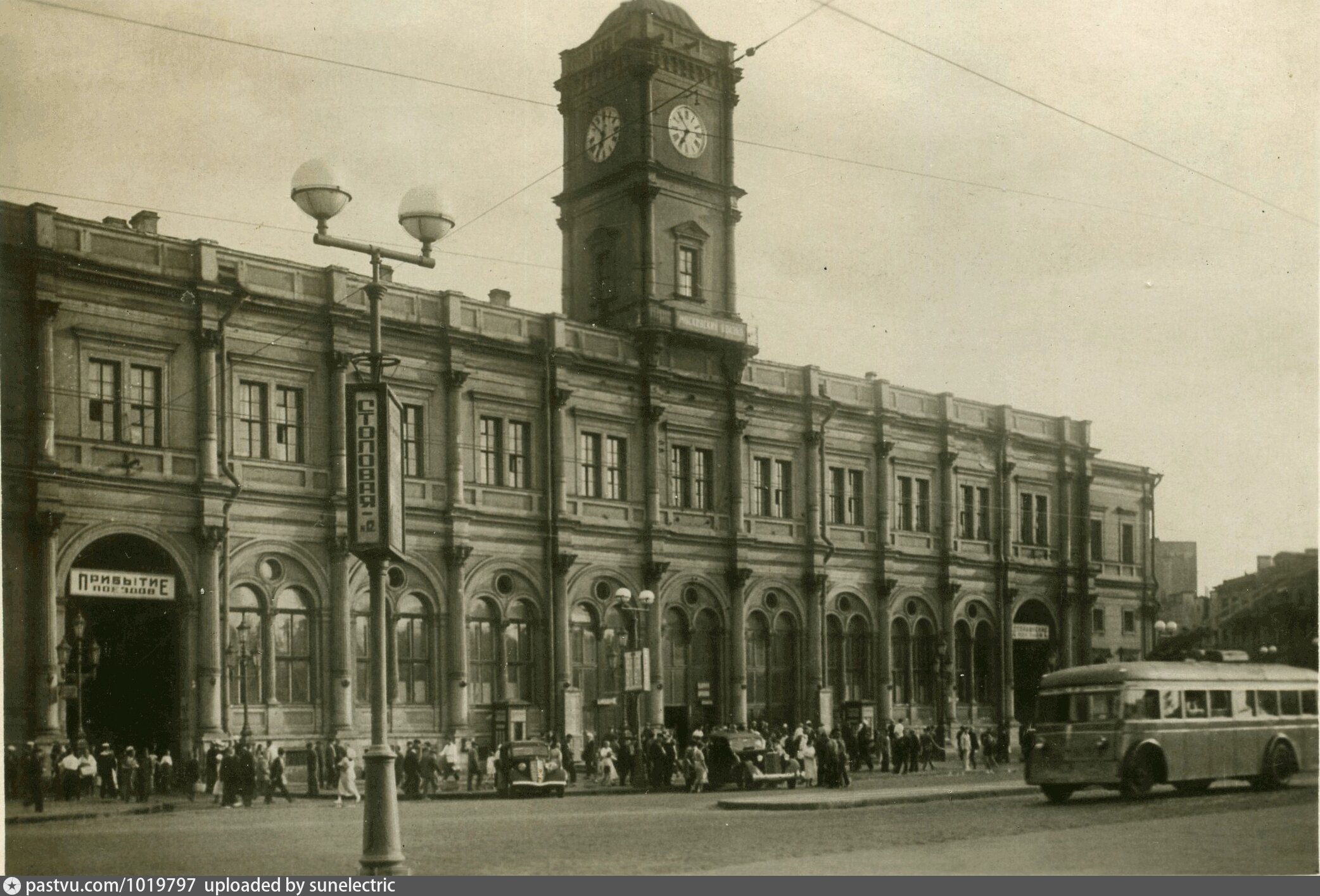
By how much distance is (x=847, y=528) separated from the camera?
135 feet

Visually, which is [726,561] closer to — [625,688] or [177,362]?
[625,688]

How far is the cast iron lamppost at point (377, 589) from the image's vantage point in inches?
587

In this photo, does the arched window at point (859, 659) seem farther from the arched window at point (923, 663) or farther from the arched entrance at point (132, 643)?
the arched entrance at point (132, 643)

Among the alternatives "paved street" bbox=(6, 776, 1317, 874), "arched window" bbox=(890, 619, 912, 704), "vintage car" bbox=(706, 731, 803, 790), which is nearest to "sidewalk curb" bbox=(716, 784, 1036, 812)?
"paved street" bbox=(6, 776, 1317, 874)


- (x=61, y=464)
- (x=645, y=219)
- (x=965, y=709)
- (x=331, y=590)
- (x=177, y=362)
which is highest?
(x=645, y=219)

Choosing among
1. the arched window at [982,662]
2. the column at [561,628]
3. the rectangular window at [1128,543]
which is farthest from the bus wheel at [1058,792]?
the rectangular window at [1128,543]

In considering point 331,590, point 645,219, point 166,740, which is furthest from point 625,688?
point 645,219

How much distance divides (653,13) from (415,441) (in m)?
10.6

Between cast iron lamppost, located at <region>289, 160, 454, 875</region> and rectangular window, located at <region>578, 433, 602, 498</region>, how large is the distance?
22.5 m

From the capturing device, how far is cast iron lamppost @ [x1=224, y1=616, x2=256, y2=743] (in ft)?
103

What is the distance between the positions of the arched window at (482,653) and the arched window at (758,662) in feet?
24.1

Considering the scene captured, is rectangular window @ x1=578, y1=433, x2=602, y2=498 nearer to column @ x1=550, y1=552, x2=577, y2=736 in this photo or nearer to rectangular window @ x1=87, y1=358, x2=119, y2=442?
column @ x1=550, y1=552, x2=577, y2=736

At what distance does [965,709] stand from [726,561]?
8785mm

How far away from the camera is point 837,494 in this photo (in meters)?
41.7
